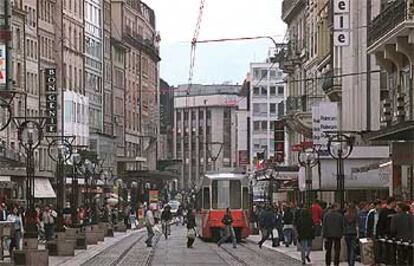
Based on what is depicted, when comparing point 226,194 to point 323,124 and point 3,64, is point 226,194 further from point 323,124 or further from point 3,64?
point 3,64

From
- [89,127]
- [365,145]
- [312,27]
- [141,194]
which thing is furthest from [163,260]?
[141,194]

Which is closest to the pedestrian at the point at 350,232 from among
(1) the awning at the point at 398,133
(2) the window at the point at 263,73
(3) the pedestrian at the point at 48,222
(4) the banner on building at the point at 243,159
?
(1) the awning at the point at 398,133

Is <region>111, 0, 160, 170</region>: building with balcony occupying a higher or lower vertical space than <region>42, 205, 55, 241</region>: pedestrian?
higher

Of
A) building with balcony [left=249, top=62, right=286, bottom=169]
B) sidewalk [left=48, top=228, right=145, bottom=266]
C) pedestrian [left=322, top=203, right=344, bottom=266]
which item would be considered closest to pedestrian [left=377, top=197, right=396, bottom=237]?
pedestrian [left=322, top=203, right=344, bottom=266]

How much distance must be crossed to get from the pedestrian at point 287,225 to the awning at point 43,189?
25734mm

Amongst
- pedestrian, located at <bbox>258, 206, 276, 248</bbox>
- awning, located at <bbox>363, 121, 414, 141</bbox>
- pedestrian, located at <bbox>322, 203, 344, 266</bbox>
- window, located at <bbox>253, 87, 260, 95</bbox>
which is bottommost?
pedestrian, located at <bbox>258, 206, 276, 248</bbox>

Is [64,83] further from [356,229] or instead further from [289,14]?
[356,229]

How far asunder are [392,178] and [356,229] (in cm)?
1437

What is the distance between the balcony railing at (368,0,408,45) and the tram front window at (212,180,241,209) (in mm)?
13307

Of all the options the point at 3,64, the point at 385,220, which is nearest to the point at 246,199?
the point at 3,64

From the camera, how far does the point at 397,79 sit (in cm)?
5159

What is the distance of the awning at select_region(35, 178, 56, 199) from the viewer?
79.8 metres

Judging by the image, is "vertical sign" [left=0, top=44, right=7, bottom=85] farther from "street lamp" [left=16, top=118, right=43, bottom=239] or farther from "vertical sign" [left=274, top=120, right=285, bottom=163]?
"vertical sign" [left=274, top=120, right=285, bottom=163]

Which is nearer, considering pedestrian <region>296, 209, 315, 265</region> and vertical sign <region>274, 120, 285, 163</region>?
pedestrian <region>296, 209, 315, 265</region>
